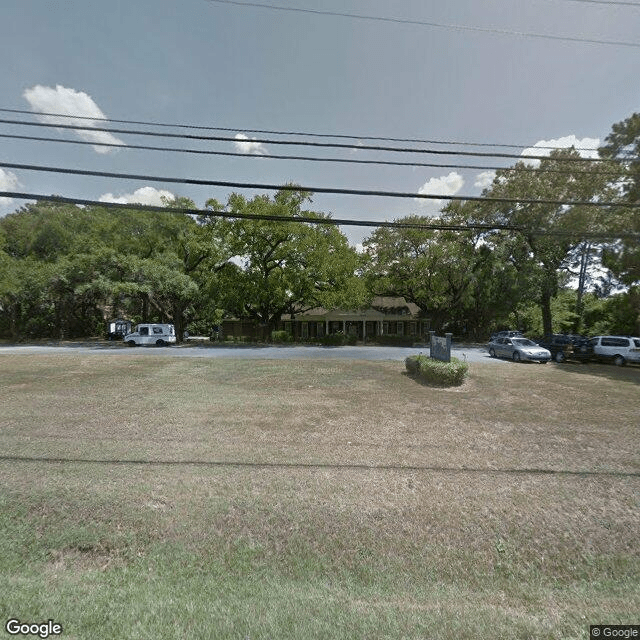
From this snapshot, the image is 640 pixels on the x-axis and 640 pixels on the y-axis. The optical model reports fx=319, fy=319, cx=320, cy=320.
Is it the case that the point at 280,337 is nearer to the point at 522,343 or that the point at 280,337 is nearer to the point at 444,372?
the point at 522,343

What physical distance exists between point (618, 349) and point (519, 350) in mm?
4668

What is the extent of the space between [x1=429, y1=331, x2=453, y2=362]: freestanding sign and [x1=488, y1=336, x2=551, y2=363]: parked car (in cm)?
819

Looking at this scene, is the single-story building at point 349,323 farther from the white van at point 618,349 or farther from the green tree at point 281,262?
the white van at point 618,349

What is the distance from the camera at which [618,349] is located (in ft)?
54.5

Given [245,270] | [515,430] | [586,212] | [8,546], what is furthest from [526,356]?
[245,270]

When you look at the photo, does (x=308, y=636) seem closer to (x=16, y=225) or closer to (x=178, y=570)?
(x=178, y=570)

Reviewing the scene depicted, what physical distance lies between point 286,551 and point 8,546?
2788 millimetres

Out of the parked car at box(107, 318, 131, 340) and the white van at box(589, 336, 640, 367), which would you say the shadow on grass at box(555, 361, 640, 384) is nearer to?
the white van at box(589, 336, 640, 367)

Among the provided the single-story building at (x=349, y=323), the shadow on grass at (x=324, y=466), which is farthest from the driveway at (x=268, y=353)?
the shadow on grass at (x=324, y=466)

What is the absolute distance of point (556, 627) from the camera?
2520 mm

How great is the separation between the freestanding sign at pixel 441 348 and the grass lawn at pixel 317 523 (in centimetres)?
383

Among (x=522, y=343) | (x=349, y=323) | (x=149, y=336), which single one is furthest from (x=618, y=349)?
(x=149, y=336)

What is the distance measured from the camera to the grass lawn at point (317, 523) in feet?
8.42

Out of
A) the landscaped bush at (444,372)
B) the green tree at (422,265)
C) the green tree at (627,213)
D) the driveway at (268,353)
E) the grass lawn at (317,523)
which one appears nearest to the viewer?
the grass lawn at (317,523)
